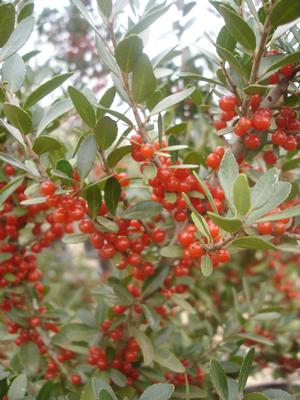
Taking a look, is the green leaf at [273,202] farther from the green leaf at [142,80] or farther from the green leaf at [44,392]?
the green leaf at [44,392]

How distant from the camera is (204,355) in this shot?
4.90ft

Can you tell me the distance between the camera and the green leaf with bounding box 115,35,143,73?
829mm

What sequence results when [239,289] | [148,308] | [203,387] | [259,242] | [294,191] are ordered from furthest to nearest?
[239,289], [203,387], [148,308], [294,191], [259,242]

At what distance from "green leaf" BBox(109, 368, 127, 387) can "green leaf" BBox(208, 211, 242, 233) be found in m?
0.67

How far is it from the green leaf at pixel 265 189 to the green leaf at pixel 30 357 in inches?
37.1

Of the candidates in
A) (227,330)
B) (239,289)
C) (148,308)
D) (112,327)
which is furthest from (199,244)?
(239,289)

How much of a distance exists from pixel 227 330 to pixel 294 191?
2.42 ft

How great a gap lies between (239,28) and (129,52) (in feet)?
0.68

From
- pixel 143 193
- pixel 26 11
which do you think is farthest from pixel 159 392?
pixel 26 11

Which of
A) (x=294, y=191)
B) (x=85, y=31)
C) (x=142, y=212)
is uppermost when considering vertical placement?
(x=85, y=31)

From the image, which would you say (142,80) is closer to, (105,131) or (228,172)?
(105,131)

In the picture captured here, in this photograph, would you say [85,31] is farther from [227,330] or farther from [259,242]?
[259,242]

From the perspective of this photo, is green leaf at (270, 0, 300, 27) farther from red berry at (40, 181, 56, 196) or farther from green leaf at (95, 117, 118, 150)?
red berry at (40, 181, 56, 196)

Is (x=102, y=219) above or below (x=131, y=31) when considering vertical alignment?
below
